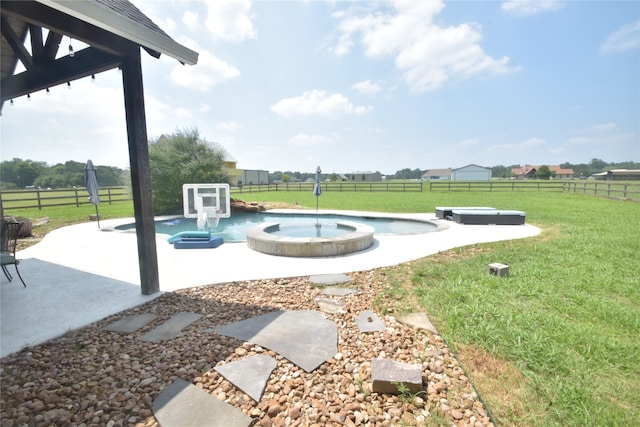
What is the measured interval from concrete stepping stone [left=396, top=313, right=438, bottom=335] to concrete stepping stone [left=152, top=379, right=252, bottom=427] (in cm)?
176

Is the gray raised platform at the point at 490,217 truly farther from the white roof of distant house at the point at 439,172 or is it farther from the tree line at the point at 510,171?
the white roof of distant house at the point at 439,172

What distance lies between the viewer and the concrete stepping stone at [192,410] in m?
1.68

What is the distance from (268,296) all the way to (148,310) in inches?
54.4

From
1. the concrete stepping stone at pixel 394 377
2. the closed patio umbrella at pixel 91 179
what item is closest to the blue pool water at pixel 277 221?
the closed patio umbrella at pixel 91 179

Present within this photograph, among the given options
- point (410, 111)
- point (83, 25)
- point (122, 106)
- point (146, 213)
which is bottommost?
point (146, 213)

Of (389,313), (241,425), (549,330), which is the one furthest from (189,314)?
(549,330)

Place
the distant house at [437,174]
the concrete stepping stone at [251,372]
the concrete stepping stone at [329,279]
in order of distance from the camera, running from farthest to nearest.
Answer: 1. the distant house at [437,174]
2. the concrete stepping stone at [329,279]
3. the concrete stepping stone at [251,372]

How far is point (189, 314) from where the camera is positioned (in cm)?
315

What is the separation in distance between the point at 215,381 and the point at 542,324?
301 centimetres

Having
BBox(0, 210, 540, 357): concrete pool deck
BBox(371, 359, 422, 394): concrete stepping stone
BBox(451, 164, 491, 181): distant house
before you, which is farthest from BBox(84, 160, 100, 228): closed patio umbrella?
BBox(451, 164, 491, 181): distant house

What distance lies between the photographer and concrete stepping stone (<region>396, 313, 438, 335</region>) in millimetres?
2758

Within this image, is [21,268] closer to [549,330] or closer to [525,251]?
[549,330]

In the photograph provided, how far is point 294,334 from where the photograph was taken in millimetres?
2699

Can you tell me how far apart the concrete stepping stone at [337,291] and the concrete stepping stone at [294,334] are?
608 millimetres
